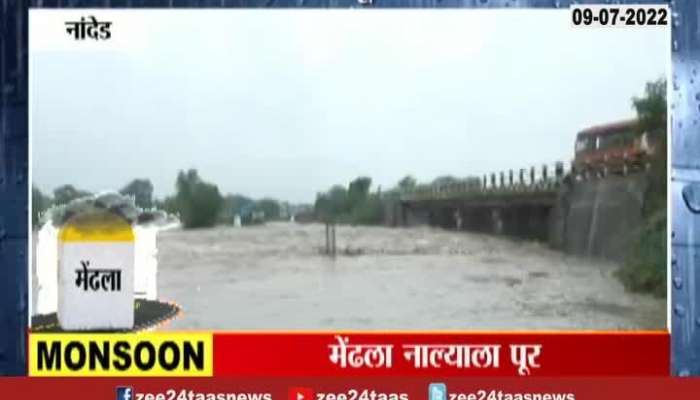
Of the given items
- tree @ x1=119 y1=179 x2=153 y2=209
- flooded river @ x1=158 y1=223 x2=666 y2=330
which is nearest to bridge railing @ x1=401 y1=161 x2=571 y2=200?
flooded river @ x1=158 y1=223 x2=666 y2=330

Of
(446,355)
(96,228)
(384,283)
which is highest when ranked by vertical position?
(96,228)

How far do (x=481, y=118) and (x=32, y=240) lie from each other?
169 centimetres

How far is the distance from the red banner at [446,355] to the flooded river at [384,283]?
0.04m

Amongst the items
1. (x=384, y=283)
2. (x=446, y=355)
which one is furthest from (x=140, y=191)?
(x=446, y=355)

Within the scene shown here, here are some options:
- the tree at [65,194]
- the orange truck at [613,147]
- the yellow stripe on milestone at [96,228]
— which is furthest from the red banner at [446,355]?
the tree at [65,194]

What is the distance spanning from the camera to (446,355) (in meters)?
3.23

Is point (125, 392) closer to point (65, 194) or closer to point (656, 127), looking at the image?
point (65, 194)

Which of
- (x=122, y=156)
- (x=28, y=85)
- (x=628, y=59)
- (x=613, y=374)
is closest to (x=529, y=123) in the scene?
(x=628, y=59)

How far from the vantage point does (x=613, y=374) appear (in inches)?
127

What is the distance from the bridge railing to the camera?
3.23 m

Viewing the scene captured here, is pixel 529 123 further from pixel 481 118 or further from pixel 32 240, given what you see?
pixel 32 240

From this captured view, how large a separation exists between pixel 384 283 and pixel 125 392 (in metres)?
1.03

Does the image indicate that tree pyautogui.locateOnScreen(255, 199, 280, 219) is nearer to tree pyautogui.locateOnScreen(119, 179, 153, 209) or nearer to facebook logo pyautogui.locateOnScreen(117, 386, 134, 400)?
tree pyautogui.locateOnScreen(119, 179, 153, 209)
